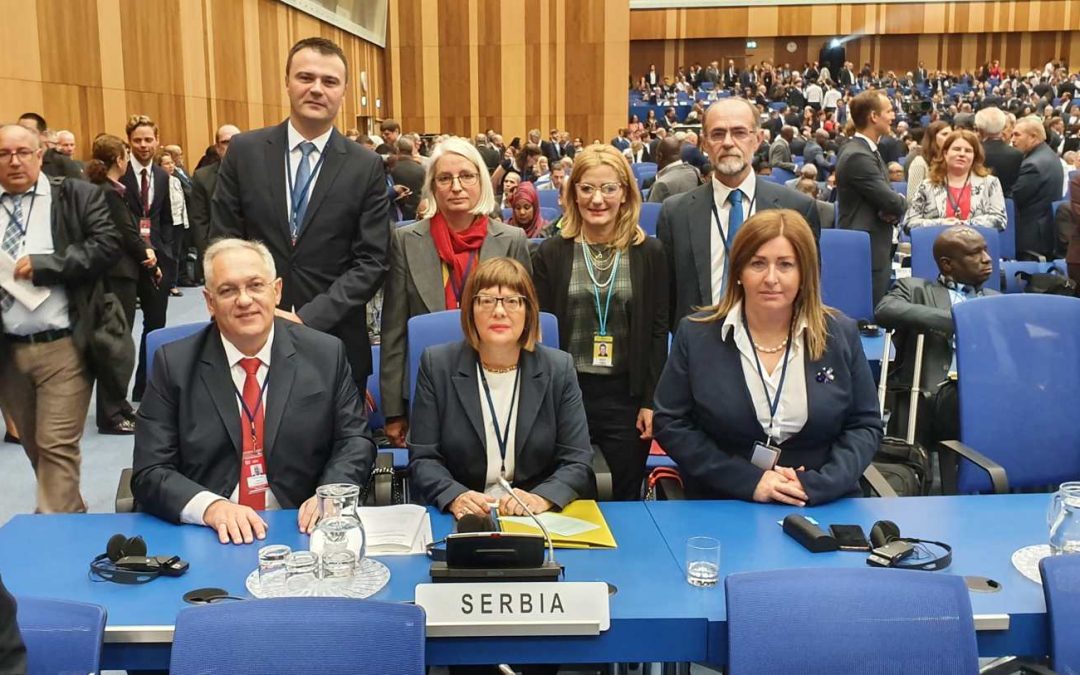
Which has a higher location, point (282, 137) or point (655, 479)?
point (282, 137)

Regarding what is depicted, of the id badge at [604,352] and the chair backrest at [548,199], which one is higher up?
the chair backrest at [548,199]

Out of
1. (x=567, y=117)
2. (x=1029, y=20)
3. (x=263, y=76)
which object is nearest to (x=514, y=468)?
(x=263, y=76)

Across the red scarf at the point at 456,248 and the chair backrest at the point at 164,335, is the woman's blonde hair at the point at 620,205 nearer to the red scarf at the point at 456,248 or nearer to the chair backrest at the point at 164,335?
the red scarf at the point at 456,248

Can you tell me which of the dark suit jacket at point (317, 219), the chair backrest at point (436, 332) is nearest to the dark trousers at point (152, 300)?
the dark suit jacket at point (317, 219)

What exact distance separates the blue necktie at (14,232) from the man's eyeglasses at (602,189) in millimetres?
2052

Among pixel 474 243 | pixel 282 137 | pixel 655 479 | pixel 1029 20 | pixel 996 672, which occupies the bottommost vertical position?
pixel 996 672

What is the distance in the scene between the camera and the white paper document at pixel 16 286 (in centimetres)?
347

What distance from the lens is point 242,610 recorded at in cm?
158

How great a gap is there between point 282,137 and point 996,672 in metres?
2.62

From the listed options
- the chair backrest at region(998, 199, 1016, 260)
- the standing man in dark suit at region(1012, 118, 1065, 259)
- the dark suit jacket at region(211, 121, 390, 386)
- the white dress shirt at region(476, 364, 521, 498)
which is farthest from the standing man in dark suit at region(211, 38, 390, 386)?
the standing man in dark suit at region(1012, 118, 1065, 259)

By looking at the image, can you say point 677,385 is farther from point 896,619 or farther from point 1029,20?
point 1029,20

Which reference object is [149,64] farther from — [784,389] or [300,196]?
[784,389]

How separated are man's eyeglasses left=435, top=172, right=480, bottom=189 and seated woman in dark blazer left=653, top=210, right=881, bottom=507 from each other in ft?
3.34

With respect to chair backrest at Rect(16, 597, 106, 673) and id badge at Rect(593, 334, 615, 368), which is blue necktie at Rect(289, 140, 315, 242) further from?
chair backrest at Rect(16, 597, 106, 673)
